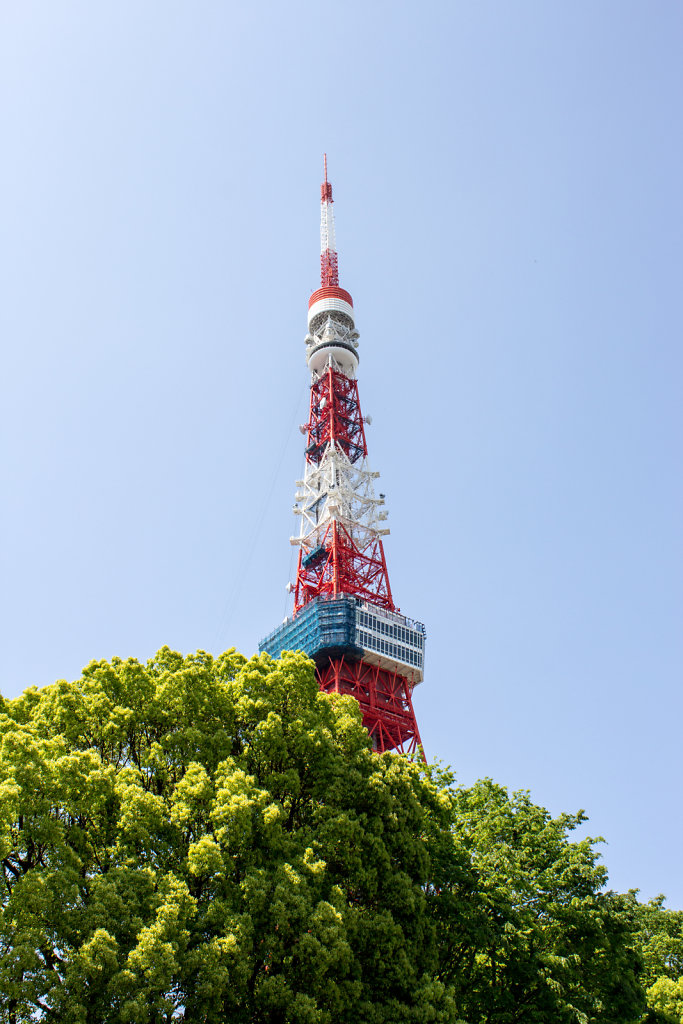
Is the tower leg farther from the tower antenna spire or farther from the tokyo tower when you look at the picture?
the tower antenna spire

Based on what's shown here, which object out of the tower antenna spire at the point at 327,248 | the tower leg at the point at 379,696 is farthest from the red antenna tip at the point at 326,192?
the tower leg at the point at 379,696

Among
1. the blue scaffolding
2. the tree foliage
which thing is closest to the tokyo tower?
the blue scaffolding

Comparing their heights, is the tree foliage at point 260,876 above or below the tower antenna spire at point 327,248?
below

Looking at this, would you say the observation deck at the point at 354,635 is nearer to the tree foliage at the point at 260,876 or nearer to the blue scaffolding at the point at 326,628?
the blue scaffolding at the point at 326,628

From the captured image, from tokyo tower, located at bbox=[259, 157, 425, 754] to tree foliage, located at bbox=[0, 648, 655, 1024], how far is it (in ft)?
86.4

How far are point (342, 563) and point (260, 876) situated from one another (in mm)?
41483

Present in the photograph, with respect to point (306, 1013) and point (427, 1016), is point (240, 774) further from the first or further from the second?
point (427, 1016)

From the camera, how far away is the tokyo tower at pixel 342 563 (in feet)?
167

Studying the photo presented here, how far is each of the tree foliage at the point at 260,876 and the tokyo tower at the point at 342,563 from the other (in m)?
26.3

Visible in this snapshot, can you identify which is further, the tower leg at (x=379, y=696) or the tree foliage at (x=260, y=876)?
the tower leg at (x=379, y=696)

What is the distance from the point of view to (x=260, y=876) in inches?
597

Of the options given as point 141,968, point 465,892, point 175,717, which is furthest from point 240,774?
point 465,892

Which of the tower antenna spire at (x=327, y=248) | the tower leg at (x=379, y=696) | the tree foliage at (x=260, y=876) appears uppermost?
the tower antenna spire at (x=327, y=248)

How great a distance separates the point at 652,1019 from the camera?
76.4 feet
